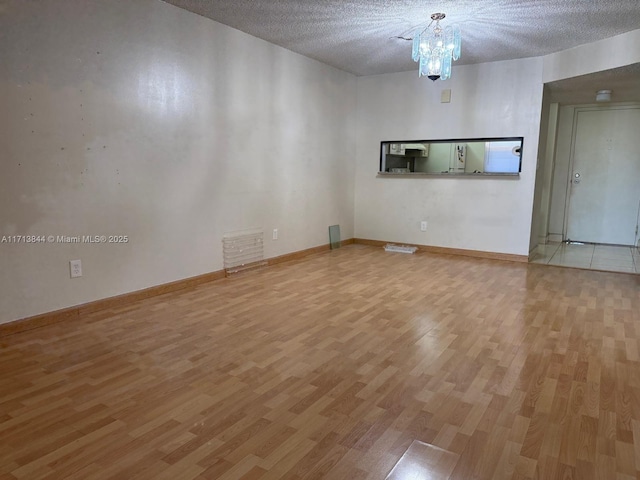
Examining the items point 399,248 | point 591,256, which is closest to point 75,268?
point 399,248

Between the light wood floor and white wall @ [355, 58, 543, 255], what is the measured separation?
1.87 meters

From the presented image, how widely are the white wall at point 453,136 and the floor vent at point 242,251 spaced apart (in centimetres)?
213

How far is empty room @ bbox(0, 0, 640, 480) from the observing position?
1.72 metres

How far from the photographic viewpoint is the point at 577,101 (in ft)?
19.4

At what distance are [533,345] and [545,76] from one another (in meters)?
3.47

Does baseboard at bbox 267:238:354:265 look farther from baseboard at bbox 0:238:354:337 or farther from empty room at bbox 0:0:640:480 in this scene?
baseboard at bbox 0:238:354:337

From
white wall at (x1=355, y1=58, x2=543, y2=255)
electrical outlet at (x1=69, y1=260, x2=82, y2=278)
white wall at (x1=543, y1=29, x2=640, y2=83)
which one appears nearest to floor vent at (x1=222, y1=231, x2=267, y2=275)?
electrical outlet at (x1=69, y1=260, x2=82, y2=278)

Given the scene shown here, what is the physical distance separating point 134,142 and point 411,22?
99.5 inches

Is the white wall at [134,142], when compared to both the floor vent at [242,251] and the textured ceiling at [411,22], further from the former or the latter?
the textured ceiling at [411,22]

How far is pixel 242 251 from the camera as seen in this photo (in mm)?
4348

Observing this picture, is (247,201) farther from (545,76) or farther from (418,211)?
(545,76)

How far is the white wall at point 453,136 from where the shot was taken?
5.00 metres

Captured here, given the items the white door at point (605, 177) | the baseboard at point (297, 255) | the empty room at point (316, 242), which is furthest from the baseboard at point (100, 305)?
the white door at point (605, 177)

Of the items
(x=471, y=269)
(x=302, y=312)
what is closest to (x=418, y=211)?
(x=471, y=269)
